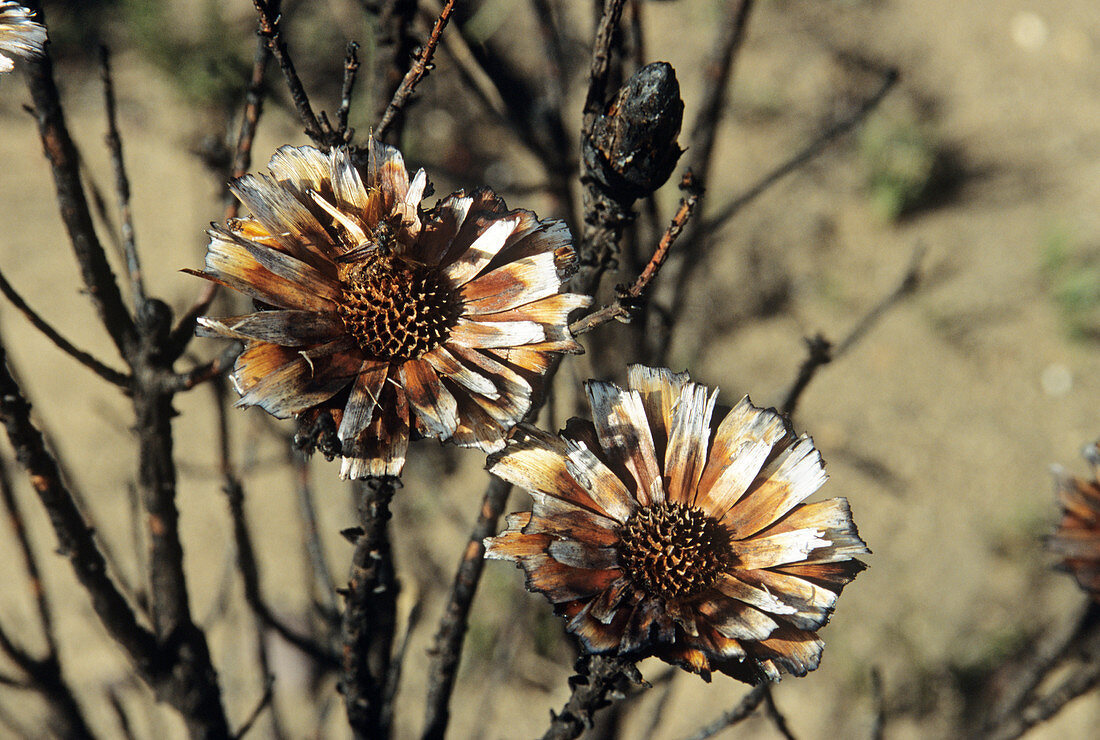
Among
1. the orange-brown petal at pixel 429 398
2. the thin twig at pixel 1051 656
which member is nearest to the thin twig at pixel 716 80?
the orange-brown petal at pixel 429 398

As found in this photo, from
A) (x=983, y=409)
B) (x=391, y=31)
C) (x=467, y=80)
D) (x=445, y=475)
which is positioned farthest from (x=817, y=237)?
(x=391, y=31)

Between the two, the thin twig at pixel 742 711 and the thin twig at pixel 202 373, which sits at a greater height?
the thin twig at pixel 202 373

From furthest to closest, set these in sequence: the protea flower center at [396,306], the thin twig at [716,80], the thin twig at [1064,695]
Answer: the thin twig at [716,80] < the thin twig at [1064,695] < the protea flower center at [396,306]

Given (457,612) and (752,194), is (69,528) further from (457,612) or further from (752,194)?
Answer: (752,194)

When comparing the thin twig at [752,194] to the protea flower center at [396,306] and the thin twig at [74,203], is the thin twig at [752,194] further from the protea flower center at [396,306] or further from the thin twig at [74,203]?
the thin twig at [74,203]

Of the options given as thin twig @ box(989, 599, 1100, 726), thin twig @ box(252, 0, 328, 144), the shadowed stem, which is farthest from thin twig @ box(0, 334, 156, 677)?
thin twig @ box(989, 599, 1100, 726)

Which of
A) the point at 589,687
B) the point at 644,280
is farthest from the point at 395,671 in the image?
the point at 644,280
